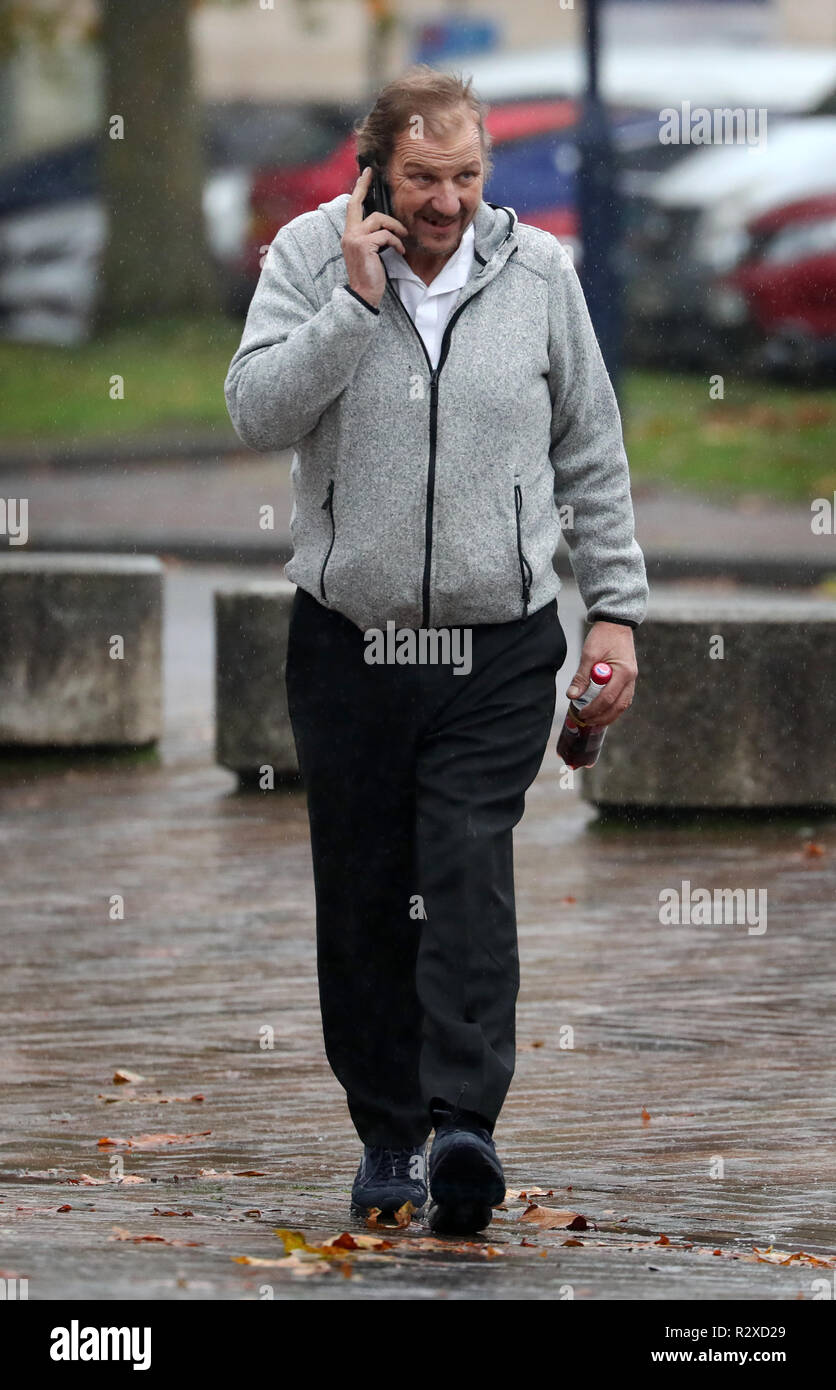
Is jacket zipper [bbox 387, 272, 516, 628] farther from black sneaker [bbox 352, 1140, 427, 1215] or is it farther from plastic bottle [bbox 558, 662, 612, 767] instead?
black sneaker [bbox 352, 1140, 427, 1215]

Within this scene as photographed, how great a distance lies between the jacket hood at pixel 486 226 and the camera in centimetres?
422


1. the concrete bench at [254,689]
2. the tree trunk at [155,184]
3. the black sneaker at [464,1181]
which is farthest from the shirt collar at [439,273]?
the tree trunk at [155,184]

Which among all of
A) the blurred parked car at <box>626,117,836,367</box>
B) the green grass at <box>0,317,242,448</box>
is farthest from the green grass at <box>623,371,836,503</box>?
the green grass at <box>0,317,242,448</box>

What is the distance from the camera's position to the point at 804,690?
26.4 ft

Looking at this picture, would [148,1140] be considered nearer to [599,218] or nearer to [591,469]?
[591,469]

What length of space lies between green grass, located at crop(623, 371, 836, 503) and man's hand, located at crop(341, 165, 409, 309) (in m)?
12.6

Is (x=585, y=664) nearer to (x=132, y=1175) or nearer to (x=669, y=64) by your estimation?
(x=132, y=1175)

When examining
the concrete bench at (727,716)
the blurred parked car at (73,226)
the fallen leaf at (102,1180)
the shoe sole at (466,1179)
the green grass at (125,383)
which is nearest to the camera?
the shoe sole at (466,1179)

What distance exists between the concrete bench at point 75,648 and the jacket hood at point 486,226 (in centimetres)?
512

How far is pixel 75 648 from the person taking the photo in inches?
366

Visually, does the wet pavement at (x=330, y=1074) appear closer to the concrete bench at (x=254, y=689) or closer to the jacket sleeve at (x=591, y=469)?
the concrete bench at (x=254, y=689)

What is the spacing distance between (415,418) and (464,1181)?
1160 mm

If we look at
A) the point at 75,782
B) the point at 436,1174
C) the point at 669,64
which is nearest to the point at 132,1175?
the point at 436,1174

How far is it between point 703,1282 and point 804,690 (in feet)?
14.8
